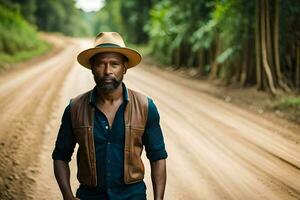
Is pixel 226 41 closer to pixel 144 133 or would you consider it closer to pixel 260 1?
pixel 260 1

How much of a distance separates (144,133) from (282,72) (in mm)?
11947

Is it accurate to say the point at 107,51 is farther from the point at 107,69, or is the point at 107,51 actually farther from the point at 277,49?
the point at 277,49

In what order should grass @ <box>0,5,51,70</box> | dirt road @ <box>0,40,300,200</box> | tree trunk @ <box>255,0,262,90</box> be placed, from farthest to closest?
grass @ <box>0,5,51,70</box>, tree trunk @ <box>255,0,262,90</box>, dirt road @ <box>0,40,300,200</box>

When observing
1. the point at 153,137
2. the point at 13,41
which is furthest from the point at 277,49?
the point at 13,41

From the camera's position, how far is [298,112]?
1081cm

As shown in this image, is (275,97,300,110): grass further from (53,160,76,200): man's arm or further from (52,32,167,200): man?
(53,160,76,200): man's arm

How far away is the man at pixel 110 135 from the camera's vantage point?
280 cm

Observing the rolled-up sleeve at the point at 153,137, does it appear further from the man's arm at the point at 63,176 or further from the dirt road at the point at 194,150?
the dirt road at the point at 194,150

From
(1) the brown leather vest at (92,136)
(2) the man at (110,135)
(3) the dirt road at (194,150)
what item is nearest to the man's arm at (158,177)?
(2) the man at (110,135)

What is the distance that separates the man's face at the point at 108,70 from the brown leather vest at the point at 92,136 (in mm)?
133

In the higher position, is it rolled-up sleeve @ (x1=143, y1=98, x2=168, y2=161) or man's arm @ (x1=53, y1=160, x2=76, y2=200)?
rolled-up sleeve @ (x1=143, y1=98, x2=168, y2=161)

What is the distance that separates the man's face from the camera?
9.39ft

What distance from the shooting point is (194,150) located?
7.43 m

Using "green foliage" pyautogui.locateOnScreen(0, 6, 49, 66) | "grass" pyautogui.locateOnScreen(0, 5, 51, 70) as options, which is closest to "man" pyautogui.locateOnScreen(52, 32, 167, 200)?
"grass" pyautogui.locateOnScreen(0, 5, 51, 70)
